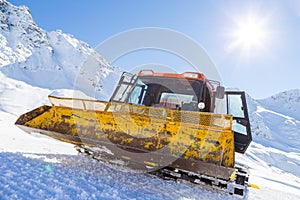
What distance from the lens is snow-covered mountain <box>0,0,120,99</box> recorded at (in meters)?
64.0

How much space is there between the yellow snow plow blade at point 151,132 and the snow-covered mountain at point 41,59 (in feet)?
166

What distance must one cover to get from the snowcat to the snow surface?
1.58ft

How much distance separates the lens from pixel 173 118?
3566mm

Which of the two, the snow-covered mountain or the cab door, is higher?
the snow-covered mountain

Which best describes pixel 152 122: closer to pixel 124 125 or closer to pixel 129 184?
pixel 124 125

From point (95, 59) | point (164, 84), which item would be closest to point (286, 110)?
point (95, 59)

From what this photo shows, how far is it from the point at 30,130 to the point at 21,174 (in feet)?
5.25

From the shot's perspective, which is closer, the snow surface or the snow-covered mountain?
the snow surface

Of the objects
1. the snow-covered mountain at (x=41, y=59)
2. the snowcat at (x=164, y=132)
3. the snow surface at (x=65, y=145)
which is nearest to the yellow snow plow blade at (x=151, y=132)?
the snowcat at (x=164, y=132)

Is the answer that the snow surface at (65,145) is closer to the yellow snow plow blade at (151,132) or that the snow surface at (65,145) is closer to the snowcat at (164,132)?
the snowcat at (164,132)

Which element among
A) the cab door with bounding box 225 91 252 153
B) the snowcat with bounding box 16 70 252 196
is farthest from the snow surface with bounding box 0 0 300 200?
the cab door with bounding box 225 91 252 153

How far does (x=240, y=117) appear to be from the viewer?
531 centimetres

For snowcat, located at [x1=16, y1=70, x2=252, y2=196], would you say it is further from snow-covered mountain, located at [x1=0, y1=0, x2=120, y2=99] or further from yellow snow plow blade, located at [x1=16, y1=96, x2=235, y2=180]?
snow-covered mountain, located at [x1=0, y1=0, x2=120, y2=99]

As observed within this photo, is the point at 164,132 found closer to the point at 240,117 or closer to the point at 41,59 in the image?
the point at 240,117
